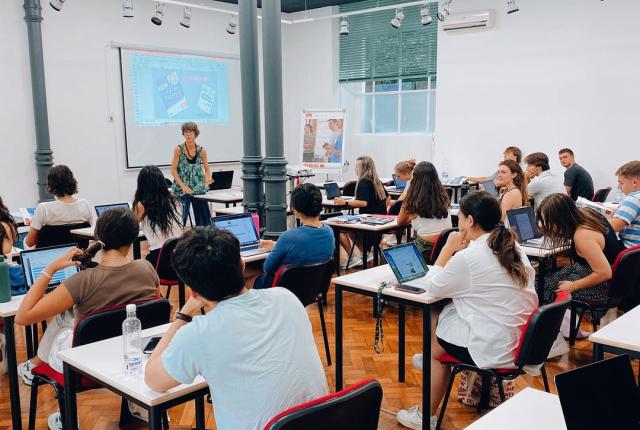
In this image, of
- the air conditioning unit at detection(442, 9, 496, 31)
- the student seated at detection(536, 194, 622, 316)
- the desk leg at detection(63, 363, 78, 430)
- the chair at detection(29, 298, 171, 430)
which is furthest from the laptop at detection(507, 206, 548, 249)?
the air conditioning unit at detection(442, 9, 496, 31)

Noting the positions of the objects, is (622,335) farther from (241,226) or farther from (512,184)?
(512,184)

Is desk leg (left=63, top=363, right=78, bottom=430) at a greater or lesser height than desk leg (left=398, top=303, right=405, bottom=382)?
greater

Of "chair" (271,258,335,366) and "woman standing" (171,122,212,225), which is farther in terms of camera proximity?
"woman standing" (171,122,212,225)

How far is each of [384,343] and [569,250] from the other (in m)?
1.43

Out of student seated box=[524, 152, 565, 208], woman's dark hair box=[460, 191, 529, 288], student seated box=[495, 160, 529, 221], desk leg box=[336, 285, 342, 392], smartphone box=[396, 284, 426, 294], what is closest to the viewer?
woman's dark hair box=[460, 191, 529, 288]

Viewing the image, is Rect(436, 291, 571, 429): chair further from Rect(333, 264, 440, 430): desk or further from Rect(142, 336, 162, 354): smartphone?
Rect(142, 336, 162, 354): smartphone

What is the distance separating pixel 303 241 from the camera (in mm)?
3637

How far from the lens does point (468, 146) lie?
30.3ft

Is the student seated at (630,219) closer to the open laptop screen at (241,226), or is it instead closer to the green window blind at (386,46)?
the open laptop screen at (241,226)

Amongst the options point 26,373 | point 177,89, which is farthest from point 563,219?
point 177,89

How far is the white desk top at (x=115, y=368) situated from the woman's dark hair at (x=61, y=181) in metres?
2.57

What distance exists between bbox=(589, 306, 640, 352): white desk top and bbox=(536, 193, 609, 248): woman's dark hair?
1.05m

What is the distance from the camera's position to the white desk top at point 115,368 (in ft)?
6.29

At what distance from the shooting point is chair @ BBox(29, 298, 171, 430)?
7.91 feet
